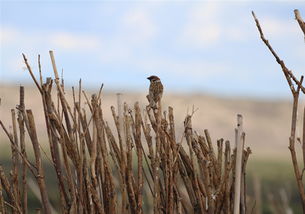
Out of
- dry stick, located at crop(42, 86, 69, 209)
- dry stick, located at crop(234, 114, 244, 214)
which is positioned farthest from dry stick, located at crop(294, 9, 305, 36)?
dry stick, located at crop(42, 86, 69, 209)

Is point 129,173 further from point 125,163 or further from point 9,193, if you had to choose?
point 9,193

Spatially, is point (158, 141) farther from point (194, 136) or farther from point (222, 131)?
point (222, 131)

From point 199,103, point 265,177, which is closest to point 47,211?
point 265,177

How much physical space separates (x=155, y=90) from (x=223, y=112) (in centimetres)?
6225

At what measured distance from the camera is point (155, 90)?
2145 millimetres

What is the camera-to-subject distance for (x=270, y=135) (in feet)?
196

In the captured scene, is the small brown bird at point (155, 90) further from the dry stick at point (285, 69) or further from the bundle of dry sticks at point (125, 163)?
the dry stick at point (285, 69)

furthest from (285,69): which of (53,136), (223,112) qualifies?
(223,112)

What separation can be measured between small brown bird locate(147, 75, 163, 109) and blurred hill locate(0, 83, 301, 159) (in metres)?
54.8

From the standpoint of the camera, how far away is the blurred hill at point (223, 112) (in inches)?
2329

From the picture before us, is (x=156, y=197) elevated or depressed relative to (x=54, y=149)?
depressed

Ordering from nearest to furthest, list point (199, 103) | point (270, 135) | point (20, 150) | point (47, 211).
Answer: point (47, 211) → point (20, 150) → point (270, 135) → point (199, 103)

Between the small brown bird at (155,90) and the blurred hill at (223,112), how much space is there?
54760mm

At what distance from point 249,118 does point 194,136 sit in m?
61.1
